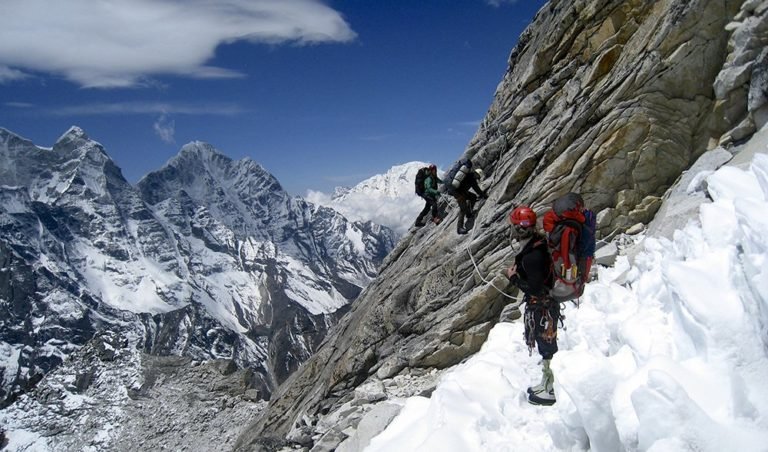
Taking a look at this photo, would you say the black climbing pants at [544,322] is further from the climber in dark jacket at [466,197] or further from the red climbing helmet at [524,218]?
the climber in dark jacket at [466,197]

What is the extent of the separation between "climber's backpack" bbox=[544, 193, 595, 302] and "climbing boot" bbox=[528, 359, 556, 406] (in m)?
1.45

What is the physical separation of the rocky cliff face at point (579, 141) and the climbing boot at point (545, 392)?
17.4ft

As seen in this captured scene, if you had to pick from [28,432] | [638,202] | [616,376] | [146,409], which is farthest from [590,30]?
[28,432]

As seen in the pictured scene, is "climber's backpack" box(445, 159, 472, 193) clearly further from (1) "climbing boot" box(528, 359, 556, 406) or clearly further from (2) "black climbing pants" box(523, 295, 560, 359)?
(1) "climbing boot" box(528, 359, 556, 406)

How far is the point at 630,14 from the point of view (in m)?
17.1

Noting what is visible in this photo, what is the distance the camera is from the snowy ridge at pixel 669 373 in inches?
202

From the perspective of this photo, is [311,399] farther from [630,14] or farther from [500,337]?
[630,14]

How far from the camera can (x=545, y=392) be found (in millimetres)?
9102

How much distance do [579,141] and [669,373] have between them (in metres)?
12.3

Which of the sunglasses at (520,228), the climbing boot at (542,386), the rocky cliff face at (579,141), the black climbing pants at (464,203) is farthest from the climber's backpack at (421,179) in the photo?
the climbing boot at (542,386)

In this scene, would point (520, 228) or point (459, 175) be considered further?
point (459, 175)

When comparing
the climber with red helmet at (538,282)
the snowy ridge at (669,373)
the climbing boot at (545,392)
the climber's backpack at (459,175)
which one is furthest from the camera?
the climber's backpack at (459,175)

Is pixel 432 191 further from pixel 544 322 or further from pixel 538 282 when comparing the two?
pixel 538 282

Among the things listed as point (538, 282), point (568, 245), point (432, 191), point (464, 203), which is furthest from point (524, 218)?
point (432, 191)
